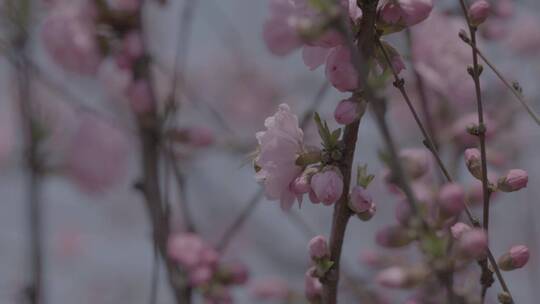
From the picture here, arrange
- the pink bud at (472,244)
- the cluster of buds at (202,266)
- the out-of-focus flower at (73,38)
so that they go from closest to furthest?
the pink bud at (472,244) < the cluster of buds at (202,266) < the out-of-focus flower at (73,38)

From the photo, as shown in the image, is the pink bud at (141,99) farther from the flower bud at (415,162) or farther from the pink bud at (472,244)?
the pink bud at (472,244)

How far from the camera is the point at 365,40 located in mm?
1166

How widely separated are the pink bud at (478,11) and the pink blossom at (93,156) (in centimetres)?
199

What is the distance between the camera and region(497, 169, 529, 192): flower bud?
130cm

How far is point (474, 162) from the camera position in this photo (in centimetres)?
130

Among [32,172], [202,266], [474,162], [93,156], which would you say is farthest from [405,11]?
[93,156]

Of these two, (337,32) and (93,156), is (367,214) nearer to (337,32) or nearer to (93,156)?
(337,32)

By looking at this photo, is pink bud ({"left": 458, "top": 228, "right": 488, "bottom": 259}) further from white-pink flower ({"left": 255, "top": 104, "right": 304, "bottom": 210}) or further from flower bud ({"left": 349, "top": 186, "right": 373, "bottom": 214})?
white-pink flower ({"left": 255, "top": 104, "right": 304, "bottom": 210})

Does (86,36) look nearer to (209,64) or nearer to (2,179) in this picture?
(2,179)

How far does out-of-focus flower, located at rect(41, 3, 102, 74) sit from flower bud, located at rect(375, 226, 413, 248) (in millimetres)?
1240

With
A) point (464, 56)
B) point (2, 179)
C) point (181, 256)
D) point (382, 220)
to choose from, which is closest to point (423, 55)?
point (464, 56)

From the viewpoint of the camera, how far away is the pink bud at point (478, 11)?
4.23 feet

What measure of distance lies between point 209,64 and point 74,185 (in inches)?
148

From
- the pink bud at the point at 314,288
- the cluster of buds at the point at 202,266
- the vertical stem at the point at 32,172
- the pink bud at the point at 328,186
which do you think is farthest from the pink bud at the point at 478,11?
the vertical stem at the point at 32,172
